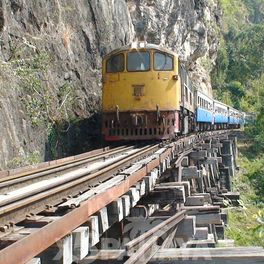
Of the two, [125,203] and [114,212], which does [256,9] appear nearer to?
[125,203]

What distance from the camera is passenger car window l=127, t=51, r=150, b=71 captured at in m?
13.6

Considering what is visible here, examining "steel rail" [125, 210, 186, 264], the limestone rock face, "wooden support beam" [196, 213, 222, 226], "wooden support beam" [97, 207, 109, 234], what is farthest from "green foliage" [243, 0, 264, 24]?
"wooden support beam" [97, 207, 109, 234]

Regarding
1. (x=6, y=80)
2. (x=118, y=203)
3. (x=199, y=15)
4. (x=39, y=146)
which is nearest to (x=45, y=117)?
(x=39, y=146)

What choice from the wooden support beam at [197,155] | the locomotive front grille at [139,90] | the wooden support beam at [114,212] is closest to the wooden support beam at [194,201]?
the wooden support beam at [114,212]

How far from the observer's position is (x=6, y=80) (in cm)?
1040

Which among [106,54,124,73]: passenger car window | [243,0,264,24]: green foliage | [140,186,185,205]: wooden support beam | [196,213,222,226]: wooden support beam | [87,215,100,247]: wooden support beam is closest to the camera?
[87,215,100,247]: wooden support beam

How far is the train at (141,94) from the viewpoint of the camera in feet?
43.6

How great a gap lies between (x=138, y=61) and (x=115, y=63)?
668mm

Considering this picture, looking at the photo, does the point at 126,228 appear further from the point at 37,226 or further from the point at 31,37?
the point at 31,37

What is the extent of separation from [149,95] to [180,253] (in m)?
9.71

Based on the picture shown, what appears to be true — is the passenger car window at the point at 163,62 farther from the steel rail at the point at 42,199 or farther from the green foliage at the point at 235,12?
the green foliage at the point at 235,12

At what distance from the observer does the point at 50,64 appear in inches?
536

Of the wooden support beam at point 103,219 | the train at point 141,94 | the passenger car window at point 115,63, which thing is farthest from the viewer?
the passenger car window at point 115,63

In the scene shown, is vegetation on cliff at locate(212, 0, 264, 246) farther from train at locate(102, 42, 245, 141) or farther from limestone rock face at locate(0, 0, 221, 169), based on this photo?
limestone rock face at locate(0, 0, 221, 169)
